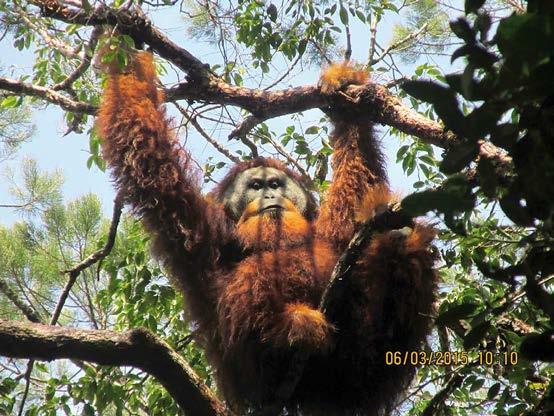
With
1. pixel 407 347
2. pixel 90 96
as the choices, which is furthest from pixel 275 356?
pixel 90 96

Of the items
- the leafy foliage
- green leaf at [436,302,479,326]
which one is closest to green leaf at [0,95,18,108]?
the leafy foliage

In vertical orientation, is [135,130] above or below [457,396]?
above

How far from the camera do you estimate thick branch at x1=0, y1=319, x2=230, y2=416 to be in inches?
136

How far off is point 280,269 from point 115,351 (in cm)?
125

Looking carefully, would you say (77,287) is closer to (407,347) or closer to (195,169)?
(195,169)

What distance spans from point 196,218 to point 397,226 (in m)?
1.58

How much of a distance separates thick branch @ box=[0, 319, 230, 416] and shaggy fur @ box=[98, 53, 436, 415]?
1.75 ft

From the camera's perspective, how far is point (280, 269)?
4.34 meters

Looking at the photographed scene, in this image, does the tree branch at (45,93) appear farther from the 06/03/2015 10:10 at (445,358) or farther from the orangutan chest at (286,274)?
the 06/03/2015 10:10 at (445,358)

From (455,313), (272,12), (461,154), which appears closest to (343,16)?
(272,12)

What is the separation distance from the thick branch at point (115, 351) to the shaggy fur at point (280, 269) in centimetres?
53

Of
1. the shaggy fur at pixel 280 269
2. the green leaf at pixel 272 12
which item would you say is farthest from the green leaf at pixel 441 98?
the green leaf at pixel 272 12

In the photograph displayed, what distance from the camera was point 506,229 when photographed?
4.39 meters

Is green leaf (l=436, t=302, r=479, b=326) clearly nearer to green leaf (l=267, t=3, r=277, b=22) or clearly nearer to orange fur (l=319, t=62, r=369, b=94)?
orange fur (l=319, t=62, r=369, b=94)
